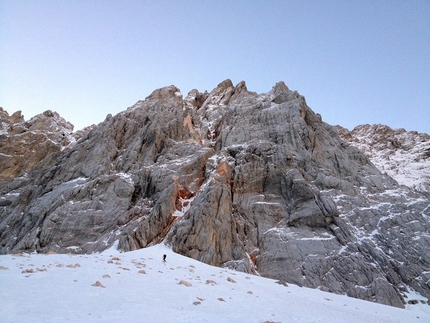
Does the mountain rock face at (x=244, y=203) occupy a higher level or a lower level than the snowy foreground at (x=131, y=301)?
higher

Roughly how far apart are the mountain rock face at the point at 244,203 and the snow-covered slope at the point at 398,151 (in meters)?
26.3

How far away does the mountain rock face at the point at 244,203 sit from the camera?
38.8 m

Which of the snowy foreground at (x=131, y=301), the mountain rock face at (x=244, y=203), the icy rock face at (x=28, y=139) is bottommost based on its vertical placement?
the snowy foreground at (x=131, y=301)

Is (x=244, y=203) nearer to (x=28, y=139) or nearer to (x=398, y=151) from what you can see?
(x=398, y=151)

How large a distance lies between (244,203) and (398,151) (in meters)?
77.5

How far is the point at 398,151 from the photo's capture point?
3841 inches

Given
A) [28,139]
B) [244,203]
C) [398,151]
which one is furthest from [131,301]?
[398,151]

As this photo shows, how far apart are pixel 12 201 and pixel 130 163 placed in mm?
28972

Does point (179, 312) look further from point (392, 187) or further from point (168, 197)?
point (392, 187)

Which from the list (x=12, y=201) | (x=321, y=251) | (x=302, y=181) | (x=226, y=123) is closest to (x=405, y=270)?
(x=321, y=251)

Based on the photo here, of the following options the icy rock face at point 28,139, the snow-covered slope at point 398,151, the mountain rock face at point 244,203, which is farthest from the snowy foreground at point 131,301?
the icy rock face at point 28,139

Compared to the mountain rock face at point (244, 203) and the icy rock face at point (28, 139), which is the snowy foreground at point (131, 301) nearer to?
the mountain rock face at point (244, 203)

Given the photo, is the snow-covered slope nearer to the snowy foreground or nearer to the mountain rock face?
the mountain rock face

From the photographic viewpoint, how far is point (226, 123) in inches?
2852
